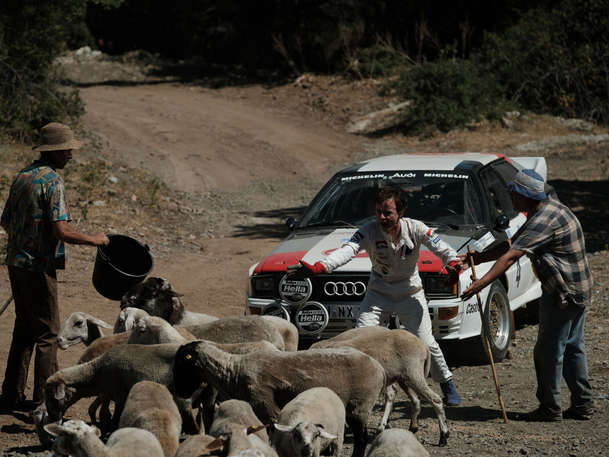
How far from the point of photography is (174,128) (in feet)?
89.7

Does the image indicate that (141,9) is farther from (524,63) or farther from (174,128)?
(524,63)

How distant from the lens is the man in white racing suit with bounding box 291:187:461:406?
7336mm

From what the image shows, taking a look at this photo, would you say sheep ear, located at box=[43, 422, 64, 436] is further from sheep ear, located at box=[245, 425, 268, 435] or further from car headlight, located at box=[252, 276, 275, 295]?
car headlight, located at box=[252, 276, 275, 295]

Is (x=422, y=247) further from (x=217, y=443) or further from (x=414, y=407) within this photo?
(x=217, y=443)

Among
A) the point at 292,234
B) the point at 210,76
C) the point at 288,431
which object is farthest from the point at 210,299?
the point at 210,76

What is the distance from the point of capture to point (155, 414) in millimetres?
5875

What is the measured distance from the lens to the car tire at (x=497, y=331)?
9336 mm

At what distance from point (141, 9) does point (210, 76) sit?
12.4m

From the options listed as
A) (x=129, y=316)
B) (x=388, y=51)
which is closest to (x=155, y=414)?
(x=129, y=316)

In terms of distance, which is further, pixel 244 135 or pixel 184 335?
pixel 244 135

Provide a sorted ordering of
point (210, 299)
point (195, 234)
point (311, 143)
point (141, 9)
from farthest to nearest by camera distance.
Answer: point (141, 9), point (311, 143), point (195, 234), point (210, 299)

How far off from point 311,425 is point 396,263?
246 cm

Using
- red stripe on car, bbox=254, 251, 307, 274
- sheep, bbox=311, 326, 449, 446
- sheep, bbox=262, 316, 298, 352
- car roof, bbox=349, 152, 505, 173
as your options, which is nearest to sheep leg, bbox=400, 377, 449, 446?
sheep, bbox=311, 326, 449, 446

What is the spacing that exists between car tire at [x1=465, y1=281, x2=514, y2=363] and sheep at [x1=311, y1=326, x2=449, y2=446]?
2399 mm
